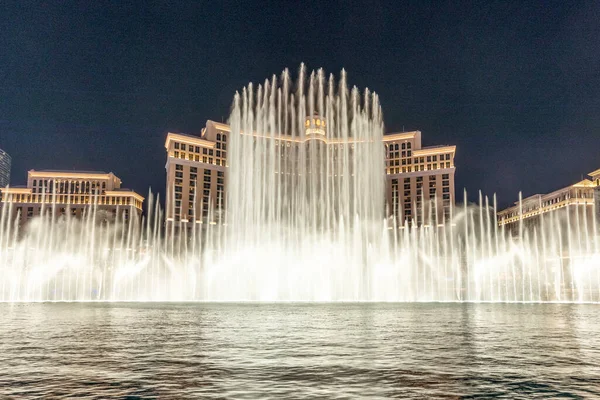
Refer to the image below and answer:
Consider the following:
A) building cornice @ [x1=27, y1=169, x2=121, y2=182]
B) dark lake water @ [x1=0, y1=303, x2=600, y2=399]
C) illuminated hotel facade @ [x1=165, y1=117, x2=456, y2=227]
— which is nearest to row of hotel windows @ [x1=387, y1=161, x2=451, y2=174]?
illuminated hotel facade @ [x1=165, y1=117, x2=456, y2=227]

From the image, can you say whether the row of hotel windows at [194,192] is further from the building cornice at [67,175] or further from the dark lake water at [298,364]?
the dark lake water at [298,364]

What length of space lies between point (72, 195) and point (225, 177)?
1744 inches

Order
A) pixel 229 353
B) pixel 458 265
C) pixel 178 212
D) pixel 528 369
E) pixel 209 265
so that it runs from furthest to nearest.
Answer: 1. pixel 178 212
2. pixel 458 265
3. pixel 209 265
4. pixel 229 353
5. pixel 528 369

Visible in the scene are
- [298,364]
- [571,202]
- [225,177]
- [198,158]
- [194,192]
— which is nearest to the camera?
[298,364]

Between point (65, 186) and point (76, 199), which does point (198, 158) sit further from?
point (65, 186)

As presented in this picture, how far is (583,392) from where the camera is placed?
8.55m

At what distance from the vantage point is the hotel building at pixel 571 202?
116 m

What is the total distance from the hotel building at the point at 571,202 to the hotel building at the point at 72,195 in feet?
327

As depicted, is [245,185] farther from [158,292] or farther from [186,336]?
[186,336]

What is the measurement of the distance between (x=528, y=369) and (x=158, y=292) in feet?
195

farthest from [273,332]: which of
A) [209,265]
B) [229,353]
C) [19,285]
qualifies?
[19,285]

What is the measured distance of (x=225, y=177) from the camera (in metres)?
135

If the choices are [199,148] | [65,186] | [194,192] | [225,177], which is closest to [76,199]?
[65,186]

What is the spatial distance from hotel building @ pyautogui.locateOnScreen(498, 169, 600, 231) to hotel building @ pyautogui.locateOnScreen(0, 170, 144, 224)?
327ft
